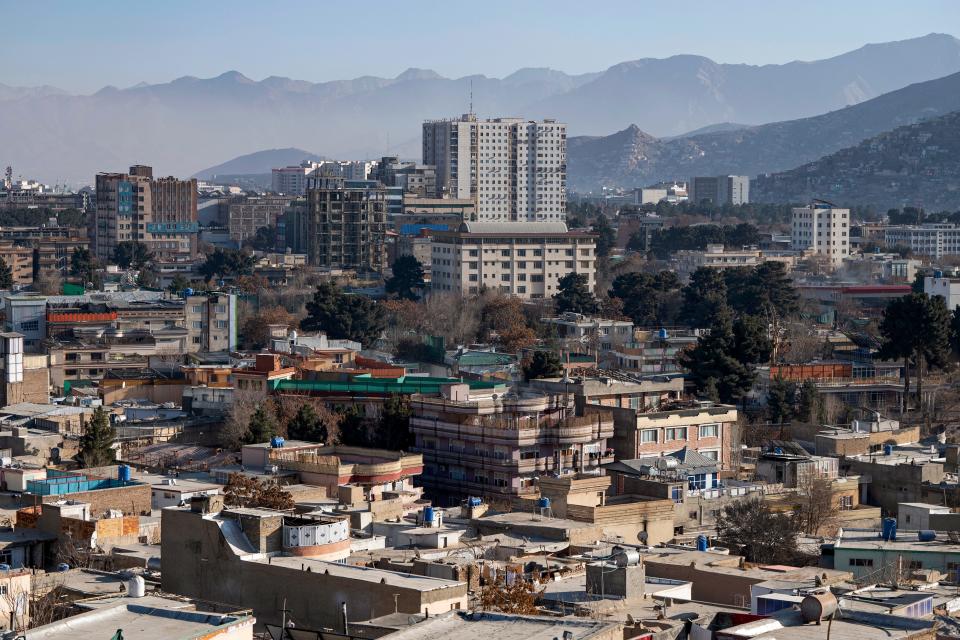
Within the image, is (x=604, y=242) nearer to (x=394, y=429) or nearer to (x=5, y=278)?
(x=5, y=278)

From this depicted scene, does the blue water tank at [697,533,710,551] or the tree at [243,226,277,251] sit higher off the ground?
the tree at [243,226,277,251]

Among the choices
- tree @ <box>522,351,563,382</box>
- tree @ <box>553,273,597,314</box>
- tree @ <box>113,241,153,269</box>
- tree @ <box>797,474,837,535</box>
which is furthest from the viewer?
tree @ <box>113,241,153,269</box>

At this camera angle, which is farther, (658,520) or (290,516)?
(658,520)

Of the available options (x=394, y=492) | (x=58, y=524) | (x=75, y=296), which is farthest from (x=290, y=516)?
(x=75, y=296)

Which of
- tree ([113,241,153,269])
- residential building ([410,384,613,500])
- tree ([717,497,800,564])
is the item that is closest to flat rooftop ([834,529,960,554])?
tree ([717,497,800,564])

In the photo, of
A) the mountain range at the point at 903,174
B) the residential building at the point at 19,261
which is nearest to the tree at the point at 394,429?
the residential building at the point at 19,261

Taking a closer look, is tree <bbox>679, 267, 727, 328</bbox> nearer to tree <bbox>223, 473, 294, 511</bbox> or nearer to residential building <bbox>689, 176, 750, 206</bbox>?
tree <bbox>223, 473, 294, 511</bbox>

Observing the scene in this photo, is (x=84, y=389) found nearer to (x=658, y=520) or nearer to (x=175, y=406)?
(x=175, y=406)
